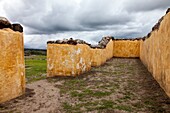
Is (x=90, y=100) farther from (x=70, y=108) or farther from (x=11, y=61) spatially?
(x=11, y=61)

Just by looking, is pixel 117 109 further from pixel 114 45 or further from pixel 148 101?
pixel 114 45

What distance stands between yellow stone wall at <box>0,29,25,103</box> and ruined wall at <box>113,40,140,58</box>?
18.4m

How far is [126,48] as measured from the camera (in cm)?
2283

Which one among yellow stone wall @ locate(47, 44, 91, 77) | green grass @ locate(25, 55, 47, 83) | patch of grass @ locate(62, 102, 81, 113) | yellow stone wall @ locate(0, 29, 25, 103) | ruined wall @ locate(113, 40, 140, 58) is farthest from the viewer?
ruined wall @ locate(113, 40, 140, 58)

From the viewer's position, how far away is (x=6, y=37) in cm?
473

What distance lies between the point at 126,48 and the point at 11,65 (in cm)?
1906

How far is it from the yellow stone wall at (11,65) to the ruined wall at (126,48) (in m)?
18.4

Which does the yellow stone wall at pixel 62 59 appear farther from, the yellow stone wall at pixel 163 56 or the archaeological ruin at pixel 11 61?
the yellow stone wall at pixel 163 56

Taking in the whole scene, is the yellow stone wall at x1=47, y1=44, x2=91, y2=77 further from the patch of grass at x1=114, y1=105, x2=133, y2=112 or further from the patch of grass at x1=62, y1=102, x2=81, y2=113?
the patch of grass at x1=114, y1=105, x2=133, y2=112

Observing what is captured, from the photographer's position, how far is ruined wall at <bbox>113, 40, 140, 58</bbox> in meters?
22.6

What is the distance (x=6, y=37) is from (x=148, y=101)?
11.9 ft

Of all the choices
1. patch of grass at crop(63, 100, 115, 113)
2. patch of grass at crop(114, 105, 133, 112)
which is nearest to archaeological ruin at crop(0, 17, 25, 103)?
patch of grass at crop(63, 100, 115, 113)

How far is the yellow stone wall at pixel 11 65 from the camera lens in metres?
4.62

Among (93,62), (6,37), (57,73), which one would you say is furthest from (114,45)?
(6,37)
